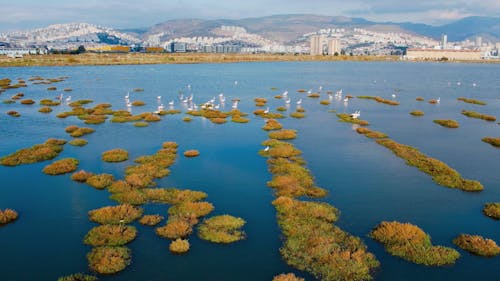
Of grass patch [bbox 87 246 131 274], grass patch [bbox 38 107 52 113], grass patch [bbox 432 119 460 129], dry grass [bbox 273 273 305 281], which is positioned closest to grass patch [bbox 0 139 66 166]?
grass patch [bbox 87 246 131 274]

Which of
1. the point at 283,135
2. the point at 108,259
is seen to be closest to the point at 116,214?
the point at 108,259

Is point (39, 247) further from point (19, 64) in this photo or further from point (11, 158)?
point (19, 64)

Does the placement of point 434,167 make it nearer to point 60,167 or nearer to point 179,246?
point 179,246

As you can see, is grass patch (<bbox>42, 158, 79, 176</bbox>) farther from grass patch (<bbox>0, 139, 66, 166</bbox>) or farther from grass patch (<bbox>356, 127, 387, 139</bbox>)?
grass patch (<bbox>356, 127, 387, 139</bbox>)

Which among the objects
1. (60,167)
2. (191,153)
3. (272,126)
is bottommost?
(60,167)

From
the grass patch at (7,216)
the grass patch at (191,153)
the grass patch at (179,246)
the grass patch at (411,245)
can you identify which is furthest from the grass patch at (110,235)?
the grass patch at (191,153)
